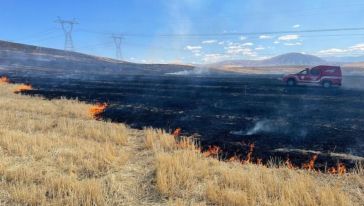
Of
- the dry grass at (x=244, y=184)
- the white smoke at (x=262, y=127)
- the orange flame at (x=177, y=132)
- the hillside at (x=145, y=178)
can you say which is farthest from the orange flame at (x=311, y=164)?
the orange flame at (x=177, y=132)

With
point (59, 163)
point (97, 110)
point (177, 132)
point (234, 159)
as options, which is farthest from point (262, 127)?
point (97, 110)

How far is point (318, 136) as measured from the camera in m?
13.2

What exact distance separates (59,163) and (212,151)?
15.0 ft

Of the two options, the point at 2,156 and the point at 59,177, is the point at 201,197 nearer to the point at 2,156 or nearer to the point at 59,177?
the point at 59,177

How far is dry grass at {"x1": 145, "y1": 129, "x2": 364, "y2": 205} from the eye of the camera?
6617 mm

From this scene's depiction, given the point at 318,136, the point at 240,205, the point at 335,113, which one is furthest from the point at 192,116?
the point at 240,205

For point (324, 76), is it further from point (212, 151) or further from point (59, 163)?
point (59, 163)

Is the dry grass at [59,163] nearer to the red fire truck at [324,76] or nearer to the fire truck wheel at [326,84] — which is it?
the red fire truck at [324,76]

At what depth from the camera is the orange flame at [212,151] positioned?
10.3 metres

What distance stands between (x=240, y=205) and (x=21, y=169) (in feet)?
15.6

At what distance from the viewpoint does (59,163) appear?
28.3 ft

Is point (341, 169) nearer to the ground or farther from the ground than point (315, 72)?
nearer to the ground

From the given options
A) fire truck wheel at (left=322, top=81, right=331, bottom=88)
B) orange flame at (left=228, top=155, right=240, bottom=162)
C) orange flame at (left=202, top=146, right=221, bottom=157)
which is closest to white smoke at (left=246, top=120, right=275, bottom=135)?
orange flame at (left=202, top=146, right=221, bottom=157)

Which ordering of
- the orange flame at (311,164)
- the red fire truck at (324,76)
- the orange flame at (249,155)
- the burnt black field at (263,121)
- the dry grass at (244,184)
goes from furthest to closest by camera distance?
the red fire truck at (324,76), the burnt black field at (263,121), the orange flame at (249,155), the orange flame at (311,164), the dry grass at (244,184)
